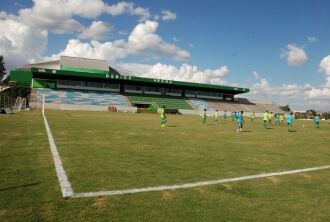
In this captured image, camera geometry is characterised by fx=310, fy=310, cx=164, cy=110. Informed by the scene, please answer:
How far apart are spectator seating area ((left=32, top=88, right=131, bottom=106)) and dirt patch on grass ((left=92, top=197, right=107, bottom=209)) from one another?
199 feet

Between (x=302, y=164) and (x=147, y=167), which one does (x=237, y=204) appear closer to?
(x=147, y=167)

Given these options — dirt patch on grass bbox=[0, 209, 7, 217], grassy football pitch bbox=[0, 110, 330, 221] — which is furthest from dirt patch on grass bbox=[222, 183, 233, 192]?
dirt patch on grass bbox=[0, 209, 7, 217]

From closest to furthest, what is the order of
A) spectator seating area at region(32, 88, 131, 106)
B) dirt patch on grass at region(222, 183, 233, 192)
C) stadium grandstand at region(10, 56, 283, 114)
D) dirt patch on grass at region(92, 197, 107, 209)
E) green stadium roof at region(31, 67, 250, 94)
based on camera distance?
dirt patch on grass at region(92, 197, 107, 209), dirt patch on grass at region(222, 183, 233, 192), spectator seating area at region(32, 88, 131, 106), stadium grandstand at region(10, 56, 283, 114), green stadium roof at region(31, 67, 250, 94)

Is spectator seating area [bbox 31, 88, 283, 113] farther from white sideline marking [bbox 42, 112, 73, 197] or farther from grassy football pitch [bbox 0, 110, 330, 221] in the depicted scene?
grassy football pitch [bbox 0, 110, 330, 221]

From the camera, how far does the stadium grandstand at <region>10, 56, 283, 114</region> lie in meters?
67.8

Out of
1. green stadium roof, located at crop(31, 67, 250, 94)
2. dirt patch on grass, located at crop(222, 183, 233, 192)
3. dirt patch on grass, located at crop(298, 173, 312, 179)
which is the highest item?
green stadium roof, located at crop(31, 67, 250, 94)

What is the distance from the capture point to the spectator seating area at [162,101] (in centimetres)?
7705

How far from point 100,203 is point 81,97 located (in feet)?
218

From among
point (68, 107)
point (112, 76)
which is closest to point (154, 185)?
point (68, 107)

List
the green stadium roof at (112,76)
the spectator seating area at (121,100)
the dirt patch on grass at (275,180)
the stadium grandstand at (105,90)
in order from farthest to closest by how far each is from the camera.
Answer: the green stadium roof at (112,76)
the stadium grandstand at (105,90)
the spectator seating area at (121,100)
the dirt patch on grass at (275,180)

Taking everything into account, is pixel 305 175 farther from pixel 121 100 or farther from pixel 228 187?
pixel 121 100

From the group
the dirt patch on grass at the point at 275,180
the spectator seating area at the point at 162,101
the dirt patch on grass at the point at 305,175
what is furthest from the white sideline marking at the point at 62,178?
the spectator seating area at the point at 162,101

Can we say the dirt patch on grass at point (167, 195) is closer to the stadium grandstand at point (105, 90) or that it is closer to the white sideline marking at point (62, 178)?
the white sideline marking at point (62, 178)

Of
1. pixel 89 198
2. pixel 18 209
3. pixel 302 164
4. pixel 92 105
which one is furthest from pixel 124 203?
pixel 92 105
